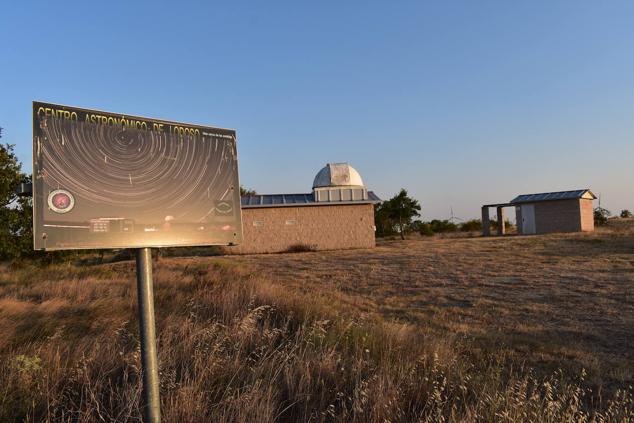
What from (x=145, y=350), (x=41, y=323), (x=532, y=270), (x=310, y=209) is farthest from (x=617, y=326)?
(x=310, y=209)

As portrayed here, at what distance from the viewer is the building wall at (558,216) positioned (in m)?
31.8

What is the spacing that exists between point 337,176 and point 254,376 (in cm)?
2489

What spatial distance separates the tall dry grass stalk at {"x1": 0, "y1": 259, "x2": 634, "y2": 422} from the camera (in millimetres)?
3188

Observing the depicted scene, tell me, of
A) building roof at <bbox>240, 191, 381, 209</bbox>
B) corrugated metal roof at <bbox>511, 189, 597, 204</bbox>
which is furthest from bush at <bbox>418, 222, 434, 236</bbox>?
building roof at <bbox>240, 191, 381, 209</bbox>

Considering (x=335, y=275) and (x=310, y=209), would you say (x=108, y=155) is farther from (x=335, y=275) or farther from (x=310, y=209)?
(x=310, y=209)

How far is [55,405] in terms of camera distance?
3.36 metres

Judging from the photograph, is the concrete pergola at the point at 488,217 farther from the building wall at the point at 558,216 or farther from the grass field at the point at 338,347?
the grass field at the point at 338,347

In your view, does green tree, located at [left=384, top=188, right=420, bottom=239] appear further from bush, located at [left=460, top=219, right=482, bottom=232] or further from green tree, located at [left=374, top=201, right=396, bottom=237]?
bush, located at [left=460, top=219, right=482, bottom=232]

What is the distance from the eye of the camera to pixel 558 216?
32625 mm

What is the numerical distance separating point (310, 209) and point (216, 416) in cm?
2368

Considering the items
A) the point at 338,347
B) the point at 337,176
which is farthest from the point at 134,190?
the point at 337,176

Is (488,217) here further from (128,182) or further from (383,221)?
(128,182)

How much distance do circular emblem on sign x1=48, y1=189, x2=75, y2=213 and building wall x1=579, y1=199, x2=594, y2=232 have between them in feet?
115

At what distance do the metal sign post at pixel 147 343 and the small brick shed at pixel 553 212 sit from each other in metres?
34.2
